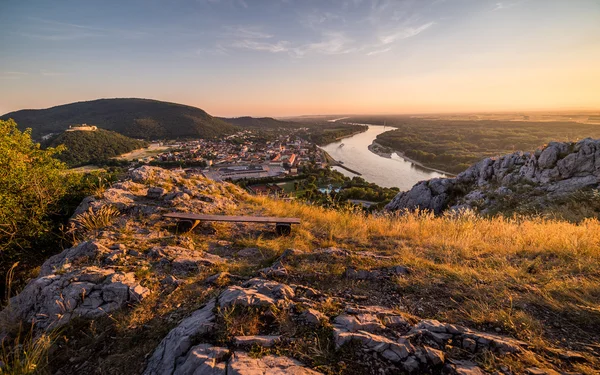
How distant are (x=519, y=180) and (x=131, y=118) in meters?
141

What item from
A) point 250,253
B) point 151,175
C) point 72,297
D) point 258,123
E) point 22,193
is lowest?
point 250,253

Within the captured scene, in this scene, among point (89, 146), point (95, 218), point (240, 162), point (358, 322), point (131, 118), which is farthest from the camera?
point (131, 118)

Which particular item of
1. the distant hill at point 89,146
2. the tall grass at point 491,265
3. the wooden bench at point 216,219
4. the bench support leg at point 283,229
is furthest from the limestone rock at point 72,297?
the distant hill at point 89,146

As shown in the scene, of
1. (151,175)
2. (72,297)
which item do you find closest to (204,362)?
(72,297)

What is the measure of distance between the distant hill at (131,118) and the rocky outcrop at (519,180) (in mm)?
106817

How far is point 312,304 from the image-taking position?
8.44 feet

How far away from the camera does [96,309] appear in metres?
2.75

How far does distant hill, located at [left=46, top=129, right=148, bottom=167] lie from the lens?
53.5 metres

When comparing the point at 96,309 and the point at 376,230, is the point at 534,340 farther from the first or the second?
the point at 96,309

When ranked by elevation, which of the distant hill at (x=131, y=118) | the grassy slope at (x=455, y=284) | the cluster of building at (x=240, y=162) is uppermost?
the distant hill at (x=131, y=118)

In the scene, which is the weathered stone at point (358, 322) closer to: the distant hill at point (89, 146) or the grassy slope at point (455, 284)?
the grassy slope at point (455, 284)

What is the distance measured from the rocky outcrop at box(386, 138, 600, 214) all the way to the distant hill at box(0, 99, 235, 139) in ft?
350

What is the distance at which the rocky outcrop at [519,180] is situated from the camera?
11.5 meters

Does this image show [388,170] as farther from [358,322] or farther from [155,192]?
[358,322]
